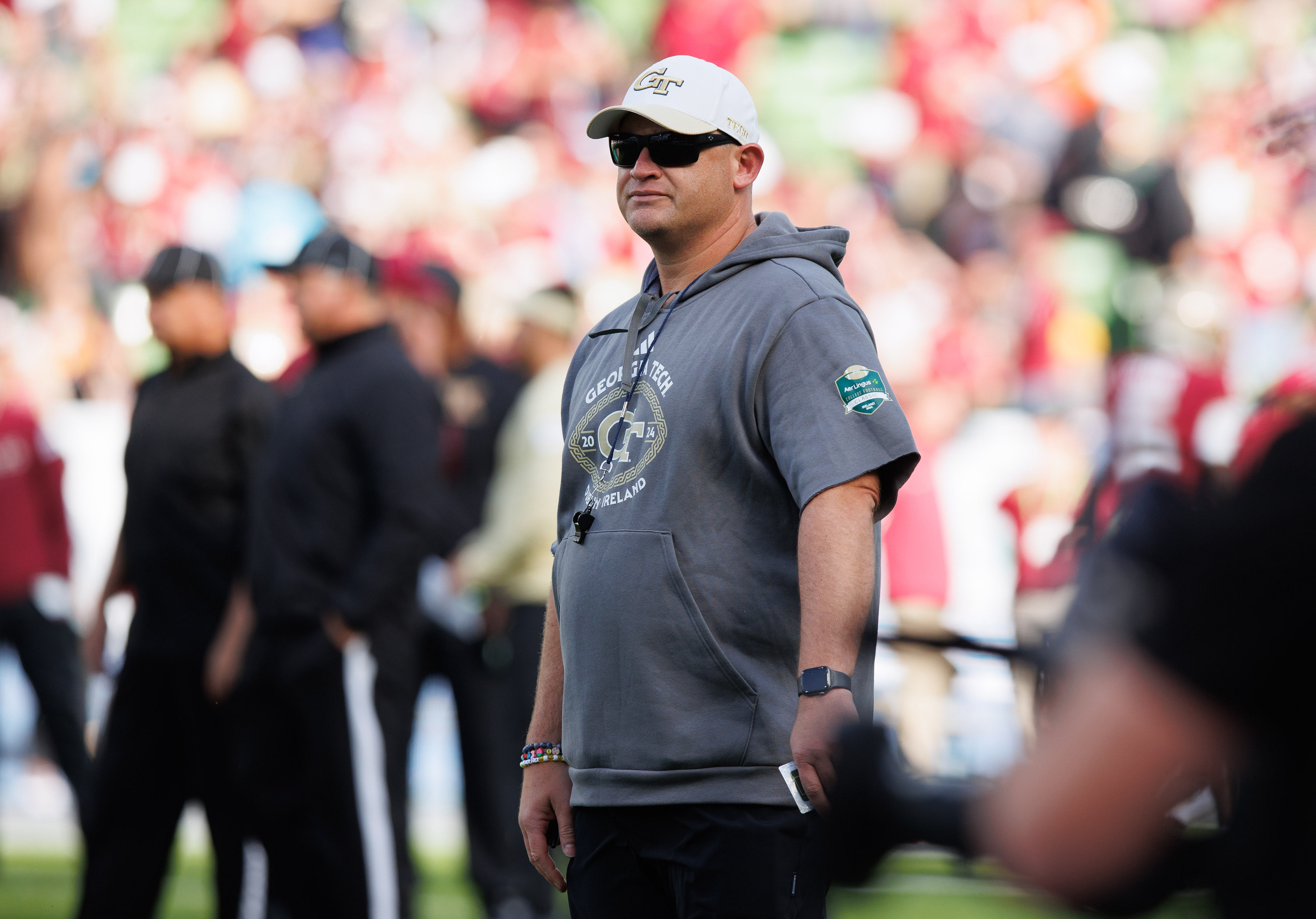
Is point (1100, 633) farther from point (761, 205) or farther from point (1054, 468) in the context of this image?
point (761, 205)

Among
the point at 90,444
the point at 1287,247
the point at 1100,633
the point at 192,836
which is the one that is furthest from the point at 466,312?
the point at 1100,633

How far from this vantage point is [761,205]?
510 inches

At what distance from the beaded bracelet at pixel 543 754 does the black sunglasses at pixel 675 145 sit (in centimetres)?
109

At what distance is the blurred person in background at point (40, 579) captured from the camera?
7094 millimetres

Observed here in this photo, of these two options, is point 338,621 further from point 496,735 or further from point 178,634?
point 496,735

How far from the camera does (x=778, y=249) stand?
108 inches

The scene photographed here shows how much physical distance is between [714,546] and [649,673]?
9.4 inches

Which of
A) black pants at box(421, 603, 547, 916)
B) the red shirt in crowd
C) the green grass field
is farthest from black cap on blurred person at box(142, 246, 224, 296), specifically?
the green grass field

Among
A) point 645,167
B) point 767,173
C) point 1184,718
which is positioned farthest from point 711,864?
point 767,173

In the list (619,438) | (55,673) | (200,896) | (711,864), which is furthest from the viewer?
(55,673)

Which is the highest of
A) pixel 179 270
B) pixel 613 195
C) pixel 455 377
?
pixel 613 195

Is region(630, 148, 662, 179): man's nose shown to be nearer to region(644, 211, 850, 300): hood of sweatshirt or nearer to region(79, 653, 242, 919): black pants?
region(644, 211, 850, 300): hood of sweatshirt

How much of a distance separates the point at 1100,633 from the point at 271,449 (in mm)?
4128

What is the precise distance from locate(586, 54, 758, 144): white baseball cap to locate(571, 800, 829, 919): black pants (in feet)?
3.88
